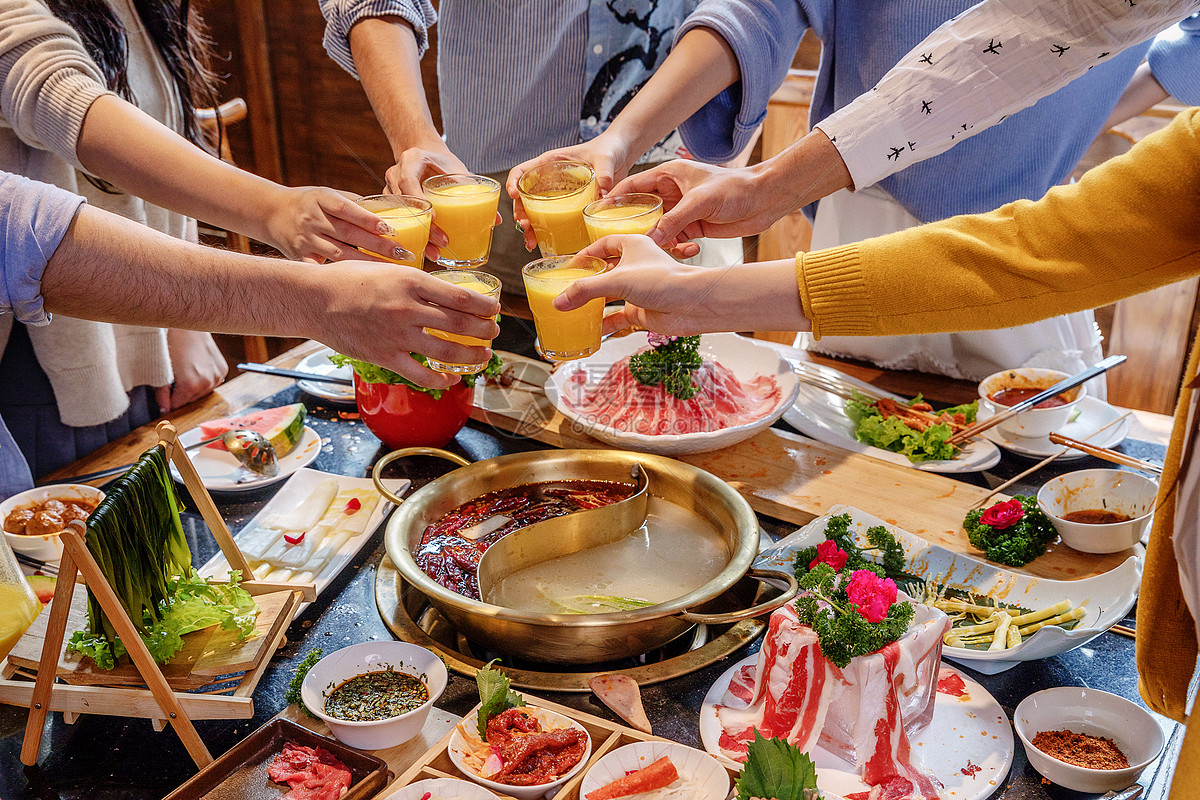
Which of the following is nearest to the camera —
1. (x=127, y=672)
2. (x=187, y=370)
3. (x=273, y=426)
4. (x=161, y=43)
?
(x=127, y=672)

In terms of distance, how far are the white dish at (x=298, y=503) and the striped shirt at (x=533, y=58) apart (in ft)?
4.61

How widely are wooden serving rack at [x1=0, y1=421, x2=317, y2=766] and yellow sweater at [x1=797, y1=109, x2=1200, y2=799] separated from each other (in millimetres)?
1272

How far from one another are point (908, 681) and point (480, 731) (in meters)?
0.71

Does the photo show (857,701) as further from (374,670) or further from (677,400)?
(677,400)

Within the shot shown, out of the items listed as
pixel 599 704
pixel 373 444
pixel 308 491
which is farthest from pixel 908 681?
pixel 373 444

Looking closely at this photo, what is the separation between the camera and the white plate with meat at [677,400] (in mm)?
2332

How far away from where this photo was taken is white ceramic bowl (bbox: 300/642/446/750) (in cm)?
147

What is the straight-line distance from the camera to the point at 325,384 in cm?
281

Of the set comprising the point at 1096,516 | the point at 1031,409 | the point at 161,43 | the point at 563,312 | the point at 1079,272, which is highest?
the point at 161,43

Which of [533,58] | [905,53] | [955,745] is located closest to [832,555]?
[955,745]

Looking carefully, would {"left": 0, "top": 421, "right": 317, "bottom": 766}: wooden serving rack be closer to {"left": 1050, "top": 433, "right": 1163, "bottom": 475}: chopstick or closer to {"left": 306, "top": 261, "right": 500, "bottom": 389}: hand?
→ {"left": 306, "top": 261, "right": 500, "bottom": 389}: hand

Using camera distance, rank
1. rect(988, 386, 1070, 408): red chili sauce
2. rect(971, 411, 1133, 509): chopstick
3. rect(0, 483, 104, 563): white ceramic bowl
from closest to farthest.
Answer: rect(0, 483, 104, 563): white ceramic bowl, rect(971, 411, 1133, 509): chopstick, rect(988, 386, 1070, 408): red chili sauce

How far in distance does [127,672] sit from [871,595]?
1.24 m

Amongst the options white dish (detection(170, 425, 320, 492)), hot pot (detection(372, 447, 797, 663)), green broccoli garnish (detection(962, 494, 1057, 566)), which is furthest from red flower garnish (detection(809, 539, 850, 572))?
white dish (detection(170, 425, 320, 492))
